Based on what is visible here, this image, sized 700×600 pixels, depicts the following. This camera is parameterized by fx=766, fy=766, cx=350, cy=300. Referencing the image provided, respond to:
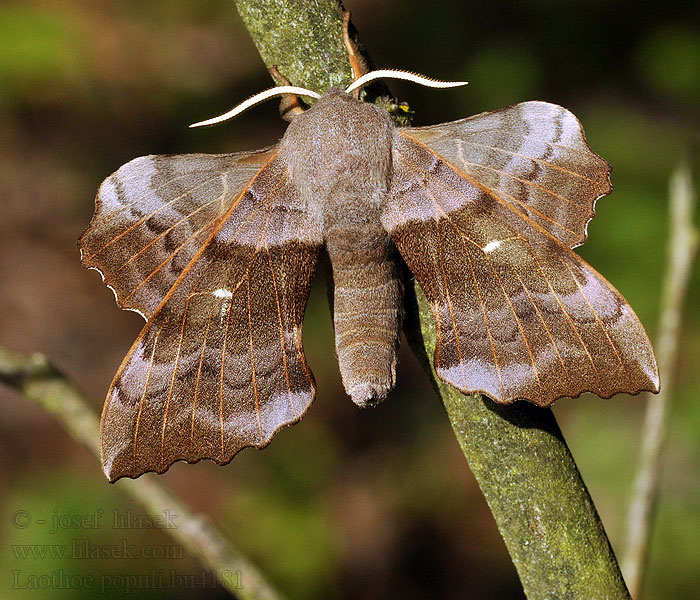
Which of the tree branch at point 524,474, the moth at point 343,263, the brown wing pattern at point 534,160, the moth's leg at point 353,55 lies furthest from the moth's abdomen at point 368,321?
the moth's leg at point 353,55

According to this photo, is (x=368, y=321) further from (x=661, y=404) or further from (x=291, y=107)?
(x=661, y=404)

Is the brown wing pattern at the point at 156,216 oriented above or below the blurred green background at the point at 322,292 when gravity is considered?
above

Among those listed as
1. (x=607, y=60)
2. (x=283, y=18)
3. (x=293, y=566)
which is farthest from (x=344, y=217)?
(x=607, y=60)

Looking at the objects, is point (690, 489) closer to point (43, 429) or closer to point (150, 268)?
point (150, 268)

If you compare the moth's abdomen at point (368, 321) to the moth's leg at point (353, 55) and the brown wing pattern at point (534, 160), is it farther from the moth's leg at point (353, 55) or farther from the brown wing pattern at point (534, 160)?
the moth's leg at point (353, 55)

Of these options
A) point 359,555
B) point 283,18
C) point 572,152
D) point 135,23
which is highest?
point 283,18

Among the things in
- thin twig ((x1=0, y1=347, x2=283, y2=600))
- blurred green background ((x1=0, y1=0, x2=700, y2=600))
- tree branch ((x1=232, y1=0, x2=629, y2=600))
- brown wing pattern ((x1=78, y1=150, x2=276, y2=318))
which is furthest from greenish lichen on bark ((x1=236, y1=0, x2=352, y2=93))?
blurred green background ((x1=0, y1=0, x2=700, y2=600))

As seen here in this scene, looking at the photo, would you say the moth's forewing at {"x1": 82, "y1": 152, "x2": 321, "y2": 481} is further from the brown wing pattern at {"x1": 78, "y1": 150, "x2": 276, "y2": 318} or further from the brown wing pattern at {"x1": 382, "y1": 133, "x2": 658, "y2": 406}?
the brown wing pattern at {"x1": 382, "y1": 133, "x2": 658, "y2": 406}
